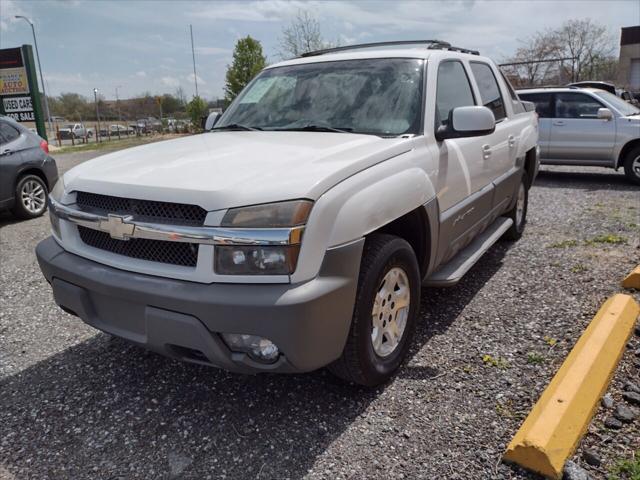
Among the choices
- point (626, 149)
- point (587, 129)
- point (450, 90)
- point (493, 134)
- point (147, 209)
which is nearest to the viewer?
point (147, 209)

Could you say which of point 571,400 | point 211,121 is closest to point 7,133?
point 211,121

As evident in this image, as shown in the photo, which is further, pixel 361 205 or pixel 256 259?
pixel 361 205

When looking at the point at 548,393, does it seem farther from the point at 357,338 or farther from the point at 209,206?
the point at 209,206

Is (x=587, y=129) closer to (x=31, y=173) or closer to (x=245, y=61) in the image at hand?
(x=31, y=173)

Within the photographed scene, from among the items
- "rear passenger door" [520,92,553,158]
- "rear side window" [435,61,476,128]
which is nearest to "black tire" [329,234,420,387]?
"rear side window" [435,61,476,128]

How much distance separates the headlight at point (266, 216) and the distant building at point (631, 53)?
47524 mm

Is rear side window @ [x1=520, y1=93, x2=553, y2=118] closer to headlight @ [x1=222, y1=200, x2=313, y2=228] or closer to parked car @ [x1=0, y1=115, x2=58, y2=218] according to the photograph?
parked car @ [x1=0, y1=115, x2=58, y2=218]

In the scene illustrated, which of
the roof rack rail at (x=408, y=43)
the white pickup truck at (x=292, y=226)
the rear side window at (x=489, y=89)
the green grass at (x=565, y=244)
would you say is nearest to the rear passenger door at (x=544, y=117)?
the green grass at (x=565, y=244)

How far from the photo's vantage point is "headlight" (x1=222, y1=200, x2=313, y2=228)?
7.44 ft

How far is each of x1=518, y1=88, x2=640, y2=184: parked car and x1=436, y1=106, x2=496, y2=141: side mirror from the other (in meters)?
7.32

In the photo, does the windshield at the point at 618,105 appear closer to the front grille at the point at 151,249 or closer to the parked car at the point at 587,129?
the parked car at the point at 587,129

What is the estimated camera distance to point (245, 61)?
3531cm

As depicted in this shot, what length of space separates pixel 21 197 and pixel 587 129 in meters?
9.45

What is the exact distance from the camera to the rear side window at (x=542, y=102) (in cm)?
1023
